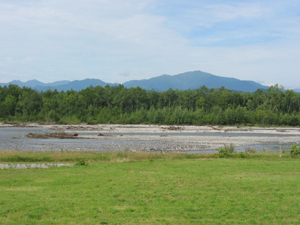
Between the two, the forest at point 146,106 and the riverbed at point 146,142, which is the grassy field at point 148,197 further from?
the forest at point 146,106

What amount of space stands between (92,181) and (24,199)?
A: 14.1 ft

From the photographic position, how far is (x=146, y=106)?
14575 centimetres

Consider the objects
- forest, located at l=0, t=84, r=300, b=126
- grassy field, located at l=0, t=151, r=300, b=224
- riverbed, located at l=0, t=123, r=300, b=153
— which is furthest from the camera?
forest, located at l=0, t=84, r=300, b=126

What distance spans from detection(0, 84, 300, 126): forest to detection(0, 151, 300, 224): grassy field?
101503 mm

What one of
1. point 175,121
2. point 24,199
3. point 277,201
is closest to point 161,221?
point 277,201

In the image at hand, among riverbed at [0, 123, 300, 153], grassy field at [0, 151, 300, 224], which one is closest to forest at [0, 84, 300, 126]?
riverbed at [0, 123, 300, 153]

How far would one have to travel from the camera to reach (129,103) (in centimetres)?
14600

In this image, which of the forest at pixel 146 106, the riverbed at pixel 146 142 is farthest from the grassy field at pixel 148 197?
the forest at pixel 146 106

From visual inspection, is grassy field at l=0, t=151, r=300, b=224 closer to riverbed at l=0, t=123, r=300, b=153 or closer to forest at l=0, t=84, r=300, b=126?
riverbed at l=0, t=123, r=300, b=153

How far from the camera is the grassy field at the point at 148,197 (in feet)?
29.3

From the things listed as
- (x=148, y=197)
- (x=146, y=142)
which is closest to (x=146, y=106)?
(x=146, y=142)

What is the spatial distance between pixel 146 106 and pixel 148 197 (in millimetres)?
134566

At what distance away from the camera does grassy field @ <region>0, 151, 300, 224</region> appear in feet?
29.3

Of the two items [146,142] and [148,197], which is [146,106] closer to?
[146,142]
